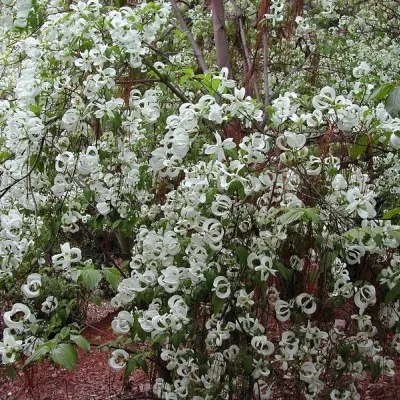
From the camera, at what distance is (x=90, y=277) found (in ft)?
8.85

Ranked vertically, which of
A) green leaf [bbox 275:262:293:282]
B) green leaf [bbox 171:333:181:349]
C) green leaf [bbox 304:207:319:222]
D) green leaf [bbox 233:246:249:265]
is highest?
green leaf [bbox 304:207:319:222]

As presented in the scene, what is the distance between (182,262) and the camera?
2.96m

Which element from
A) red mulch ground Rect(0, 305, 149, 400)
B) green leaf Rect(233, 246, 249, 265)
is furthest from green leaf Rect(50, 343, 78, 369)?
red mulch ground Rect(0, 305, 149, 400)

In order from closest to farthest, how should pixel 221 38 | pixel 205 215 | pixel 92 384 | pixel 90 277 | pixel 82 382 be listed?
pixel 90 277, pixel 205 215, pixel 221 38, pixel 92 384, pixel 82 382

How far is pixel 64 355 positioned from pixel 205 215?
78cm

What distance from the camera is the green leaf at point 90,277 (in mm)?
2674

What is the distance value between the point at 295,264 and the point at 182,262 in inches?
18.6

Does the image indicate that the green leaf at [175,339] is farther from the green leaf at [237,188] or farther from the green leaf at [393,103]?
the green leaf at [393,103]

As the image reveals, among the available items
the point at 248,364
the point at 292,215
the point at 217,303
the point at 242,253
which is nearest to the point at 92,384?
the point at 248,364

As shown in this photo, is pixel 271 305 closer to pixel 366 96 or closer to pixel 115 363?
pixel 115 363

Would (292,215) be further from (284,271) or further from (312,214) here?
(284,271)

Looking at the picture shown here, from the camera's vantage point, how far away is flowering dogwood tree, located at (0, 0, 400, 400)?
2740 millimetres

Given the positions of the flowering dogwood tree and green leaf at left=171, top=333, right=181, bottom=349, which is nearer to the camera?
the flowering dogwood tree

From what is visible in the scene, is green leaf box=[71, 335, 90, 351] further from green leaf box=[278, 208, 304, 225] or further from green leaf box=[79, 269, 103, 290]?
green leaf box=[278, 208, 304, 225]
